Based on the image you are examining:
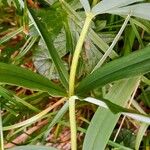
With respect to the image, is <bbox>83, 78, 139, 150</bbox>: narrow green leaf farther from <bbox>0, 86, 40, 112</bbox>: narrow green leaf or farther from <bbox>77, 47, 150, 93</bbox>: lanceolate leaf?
<bbox>0, 86, 40, 112</bbox>: narrow green leaf

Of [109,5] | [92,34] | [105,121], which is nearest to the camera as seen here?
[109,5]

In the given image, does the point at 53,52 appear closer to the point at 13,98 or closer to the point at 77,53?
the point at 77,53

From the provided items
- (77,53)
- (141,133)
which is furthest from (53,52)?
(141,133)

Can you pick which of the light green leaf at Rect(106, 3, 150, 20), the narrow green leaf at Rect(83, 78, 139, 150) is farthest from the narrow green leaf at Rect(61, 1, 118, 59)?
the light green leaf at Rect(106, 3, 150, 20)

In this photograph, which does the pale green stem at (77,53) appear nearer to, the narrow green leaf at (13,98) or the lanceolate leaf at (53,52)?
the lanceolate leaf at (53,52)

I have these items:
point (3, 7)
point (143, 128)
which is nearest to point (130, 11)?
point (143, 128)

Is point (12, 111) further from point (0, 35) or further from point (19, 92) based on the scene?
point (0, 35)

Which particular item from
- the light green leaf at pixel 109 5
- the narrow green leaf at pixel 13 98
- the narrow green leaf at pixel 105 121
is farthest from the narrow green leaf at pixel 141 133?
the light green leaf at pixel 109 5
